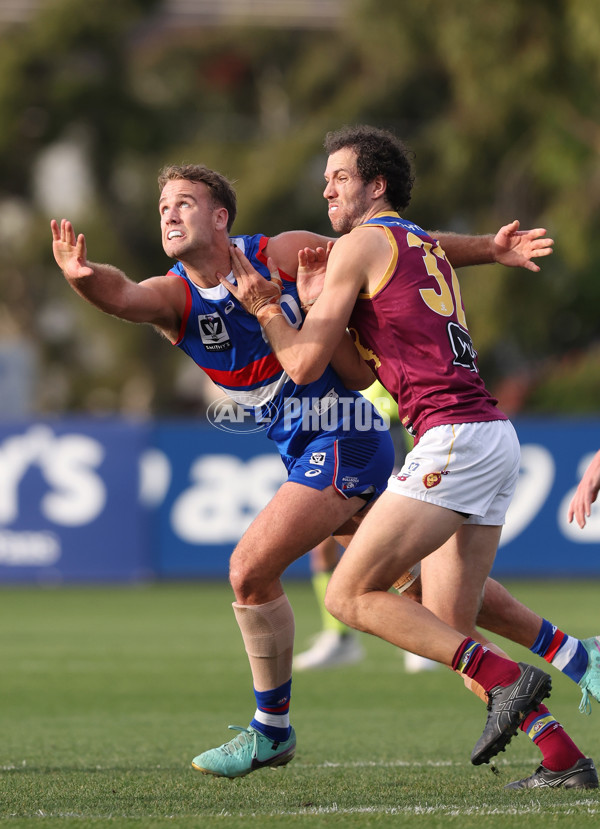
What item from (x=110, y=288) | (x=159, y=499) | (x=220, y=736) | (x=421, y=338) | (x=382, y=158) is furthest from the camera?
(x=159, y=499)

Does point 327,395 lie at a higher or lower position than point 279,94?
lower

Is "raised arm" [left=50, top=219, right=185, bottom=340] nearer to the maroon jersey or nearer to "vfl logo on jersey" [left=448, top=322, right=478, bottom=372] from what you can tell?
the maroon jersey

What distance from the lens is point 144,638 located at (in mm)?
11727

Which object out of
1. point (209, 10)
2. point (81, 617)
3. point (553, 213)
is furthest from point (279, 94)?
point (81, 617)

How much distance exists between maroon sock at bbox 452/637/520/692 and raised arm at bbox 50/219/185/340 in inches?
73.6

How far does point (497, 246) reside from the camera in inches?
235

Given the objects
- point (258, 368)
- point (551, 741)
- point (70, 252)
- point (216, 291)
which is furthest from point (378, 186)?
point (551, 741)

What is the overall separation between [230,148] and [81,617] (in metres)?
23.1

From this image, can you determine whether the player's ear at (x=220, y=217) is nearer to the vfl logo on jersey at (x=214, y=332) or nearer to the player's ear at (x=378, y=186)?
the vfl logo on jersey at (x=214, y=332)

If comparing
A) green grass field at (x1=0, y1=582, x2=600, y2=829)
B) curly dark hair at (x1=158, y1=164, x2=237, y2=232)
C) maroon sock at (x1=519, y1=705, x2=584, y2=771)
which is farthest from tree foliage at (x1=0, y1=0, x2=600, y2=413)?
maroon sock at (x1=519, y1=705, x2=584, y2=771)

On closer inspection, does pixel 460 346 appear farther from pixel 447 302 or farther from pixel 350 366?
pixel 350 366

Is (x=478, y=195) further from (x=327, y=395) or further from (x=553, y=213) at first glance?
(x=327, y=395)

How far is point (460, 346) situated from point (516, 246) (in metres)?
0.98

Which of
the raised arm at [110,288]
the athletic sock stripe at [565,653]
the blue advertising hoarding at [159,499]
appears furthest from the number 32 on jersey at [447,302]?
the blue advertising hoarding at [159,499]
